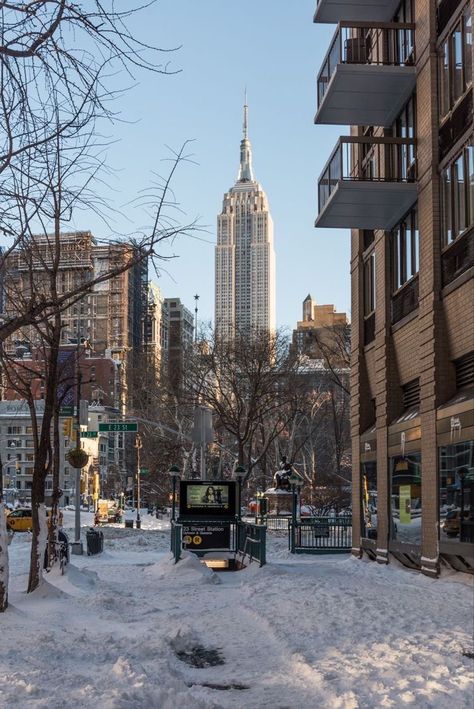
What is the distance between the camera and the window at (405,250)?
74.8 feet

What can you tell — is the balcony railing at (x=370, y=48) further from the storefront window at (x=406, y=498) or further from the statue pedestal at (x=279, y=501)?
the statue pedestal at (x=279, y=501)

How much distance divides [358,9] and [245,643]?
19.1m

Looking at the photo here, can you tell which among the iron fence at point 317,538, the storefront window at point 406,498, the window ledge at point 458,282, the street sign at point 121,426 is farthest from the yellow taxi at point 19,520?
the window ledge at point 458,282

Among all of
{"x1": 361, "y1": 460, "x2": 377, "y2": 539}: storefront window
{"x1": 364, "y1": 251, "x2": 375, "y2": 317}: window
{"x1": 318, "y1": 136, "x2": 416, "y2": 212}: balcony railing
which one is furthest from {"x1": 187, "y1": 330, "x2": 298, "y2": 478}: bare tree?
{"x1": 318, "y1": 136, "x2": 416, "y2": 212}: balcony railing

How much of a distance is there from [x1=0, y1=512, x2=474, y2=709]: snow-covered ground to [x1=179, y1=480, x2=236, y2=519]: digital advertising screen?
6679mm

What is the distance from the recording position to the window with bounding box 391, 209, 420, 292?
22812 mm

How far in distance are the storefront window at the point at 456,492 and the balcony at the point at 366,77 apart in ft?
30.0

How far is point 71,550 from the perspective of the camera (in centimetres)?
3388

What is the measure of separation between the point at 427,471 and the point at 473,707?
41.8 feet

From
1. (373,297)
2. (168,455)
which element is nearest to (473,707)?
(373,297)

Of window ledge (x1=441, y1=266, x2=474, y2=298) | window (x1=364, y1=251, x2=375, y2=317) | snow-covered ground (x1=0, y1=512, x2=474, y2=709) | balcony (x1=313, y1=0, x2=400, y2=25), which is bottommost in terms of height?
snow-covered ground (x1=0, y1=512, x2=474, y2=709)

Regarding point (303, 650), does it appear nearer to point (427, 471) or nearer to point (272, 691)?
point (272, 691)

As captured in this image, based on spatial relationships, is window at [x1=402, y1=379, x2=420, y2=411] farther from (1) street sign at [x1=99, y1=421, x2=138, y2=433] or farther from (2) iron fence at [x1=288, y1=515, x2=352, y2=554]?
(1) street sign at [x1=99, y1=421, x2=138, y2=433]

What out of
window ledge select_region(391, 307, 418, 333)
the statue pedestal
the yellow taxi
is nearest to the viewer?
window ledge select_region(391, 307, 418, 333)
